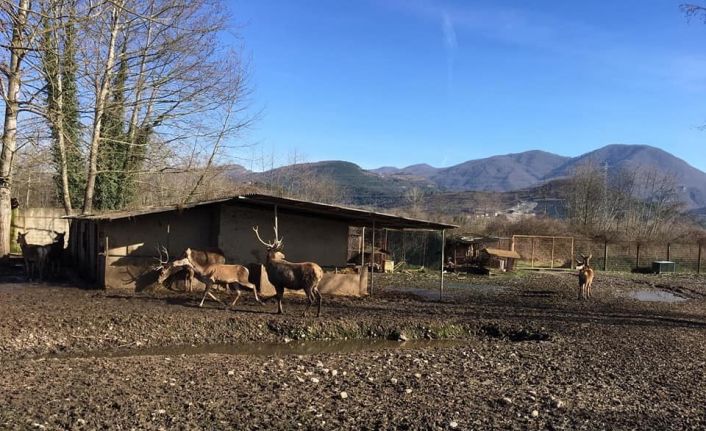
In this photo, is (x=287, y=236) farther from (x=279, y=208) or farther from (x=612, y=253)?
(x=612, y=253)

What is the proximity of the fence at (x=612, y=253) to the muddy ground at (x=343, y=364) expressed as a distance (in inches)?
817

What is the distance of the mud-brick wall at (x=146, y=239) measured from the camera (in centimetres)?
1739

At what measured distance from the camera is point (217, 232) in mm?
19016

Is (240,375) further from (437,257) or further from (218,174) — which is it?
(437,257)

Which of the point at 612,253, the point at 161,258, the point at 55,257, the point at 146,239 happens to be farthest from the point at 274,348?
the point at 612,253

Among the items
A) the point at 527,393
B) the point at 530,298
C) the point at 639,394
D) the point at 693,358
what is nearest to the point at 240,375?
the point at 527,393

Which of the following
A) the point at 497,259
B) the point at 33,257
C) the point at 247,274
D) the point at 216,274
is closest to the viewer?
the point at 216,274

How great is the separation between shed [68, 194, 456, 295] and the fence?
2113cm

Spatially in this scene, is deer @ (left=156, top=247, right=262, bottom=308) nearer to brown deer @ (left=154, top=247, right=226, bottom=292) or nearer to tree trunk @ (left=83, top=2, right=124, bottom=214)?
brown deer @ (left=154, top=247, right=226, bottom=292)

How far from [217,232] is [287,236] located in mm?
2424

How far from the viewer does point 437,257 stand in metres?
36.1

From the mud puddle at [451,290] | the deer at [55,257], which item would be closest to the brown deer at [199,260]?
the deer at [55,257]

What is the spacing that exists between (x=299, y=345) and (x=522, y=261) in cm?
2846

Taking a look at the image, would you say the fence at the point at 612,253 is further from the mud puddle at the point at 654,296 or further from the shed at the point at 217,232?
the shed at the point at 217,232
